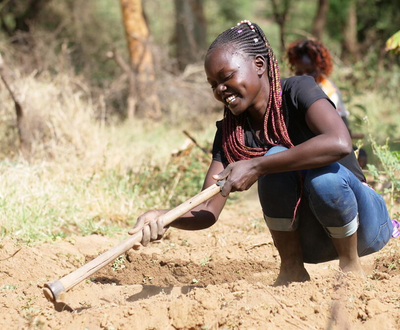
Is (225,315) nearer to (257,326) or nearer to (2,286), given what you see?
(257,326)

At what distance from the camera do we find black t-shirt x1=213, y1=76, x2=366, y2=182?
2.39 meters

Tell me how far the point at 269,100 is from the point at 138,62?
20.1ft

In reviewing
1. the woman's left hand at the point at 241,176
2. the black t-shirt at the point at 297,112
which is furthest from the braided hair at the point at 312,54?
the woman's left hand at the point at 241,176

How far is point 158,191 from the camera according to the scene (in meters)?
4.65

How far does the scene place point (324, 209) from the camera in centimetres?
236

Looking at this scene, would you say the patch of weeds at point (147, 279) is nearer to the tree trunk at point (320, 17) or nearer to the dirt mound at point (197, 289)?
the dirt mound at point (197, 289)

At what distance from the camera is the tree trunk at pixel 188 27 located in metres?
10.0

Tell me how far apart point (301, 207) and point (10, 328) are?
4.61ft

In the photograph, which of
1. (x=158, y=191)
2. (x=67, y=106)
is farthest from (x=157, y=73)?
(x=158, y=191)

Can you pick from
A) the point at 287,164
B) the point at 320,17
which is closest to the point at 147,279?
the point at 287,164

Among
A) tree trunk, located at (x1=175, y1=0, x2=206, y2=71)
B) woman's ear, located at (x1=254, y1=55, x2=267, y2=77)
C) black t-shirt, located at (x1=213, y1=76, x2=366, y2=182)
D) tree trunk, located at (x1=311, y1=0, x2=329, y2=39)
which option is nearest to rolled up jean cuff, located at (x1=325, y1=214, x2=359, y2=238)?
black t-shirt, located at (x1=213, y1=76, x2=366, y2=182)

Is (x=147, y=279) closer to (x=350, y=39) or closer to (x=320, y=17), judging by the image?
(x=320, y=17)

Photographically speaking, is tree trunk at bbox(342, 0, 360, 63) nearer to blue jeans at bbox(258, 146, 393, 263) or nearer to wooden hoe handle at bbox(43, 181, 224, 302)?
blue jeans at bbox(258, 146, 393, 263)

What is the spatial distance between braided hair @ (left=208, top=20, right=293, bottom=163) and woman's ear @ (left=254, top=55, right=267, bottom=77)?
0.7 inches
